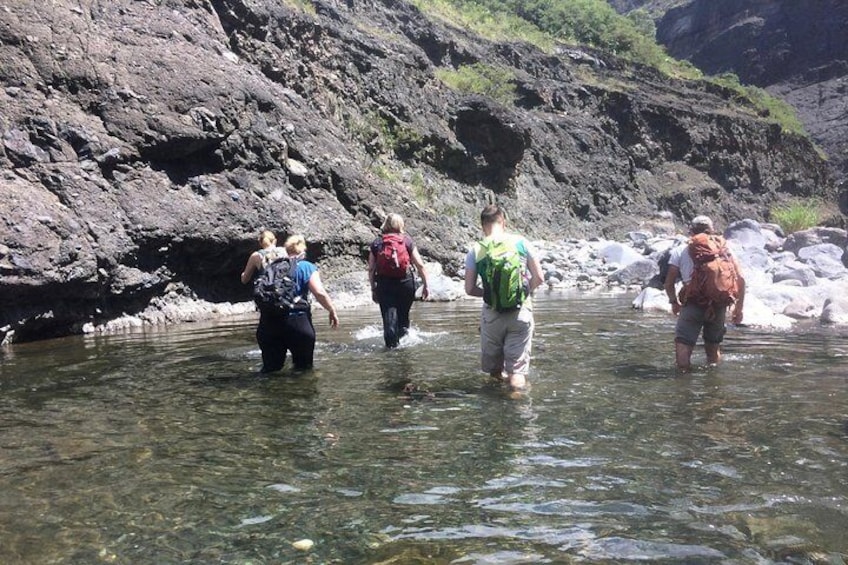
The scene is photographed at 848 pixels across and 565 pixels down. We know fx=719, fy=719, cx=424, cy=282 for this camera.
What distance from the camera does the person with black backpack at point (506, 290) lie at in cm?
569

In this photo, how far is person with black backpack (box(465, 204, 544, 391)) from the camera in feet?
18.7

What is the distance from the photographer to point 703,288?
6.54m

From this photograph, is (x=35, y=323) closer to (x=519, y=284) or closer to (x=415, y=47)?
(x=519, y=284)

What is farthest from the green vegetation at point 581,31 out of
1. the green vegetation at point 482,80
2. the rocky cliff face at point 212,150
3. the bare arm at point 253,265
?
the bare arm at point 253,265

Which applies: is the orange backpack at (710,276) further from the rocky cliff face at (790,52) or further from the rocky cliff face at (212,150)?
the rocky cliff face at (790,52)

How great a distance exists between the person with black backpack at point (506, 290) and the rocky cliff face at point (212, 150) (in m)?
7.09

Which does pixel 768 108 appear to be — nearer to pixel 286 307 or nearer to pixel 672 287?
pixel 672 287

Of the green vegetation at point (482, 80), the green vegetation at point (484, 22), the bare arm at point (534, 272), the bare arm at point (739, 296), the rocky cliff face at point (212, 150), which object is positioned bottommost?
the bare arm at point (739, 296)

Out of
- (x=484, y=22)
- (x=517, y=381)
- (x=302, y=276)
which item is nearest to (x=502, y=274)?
(x=517, y=381)

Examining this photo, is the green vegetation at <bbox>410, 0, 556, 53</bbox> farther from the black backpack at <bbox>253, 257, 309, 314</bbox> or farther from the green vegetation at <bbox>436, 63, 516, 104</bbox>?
the black backpack at <bbox>253, 257, 309, 314</bbox>

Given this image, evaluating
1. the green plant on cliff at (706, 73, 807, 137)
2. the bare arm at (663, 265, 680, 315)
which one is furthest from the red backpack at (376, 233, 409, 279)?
the green plant on cliff at (706, 73, 807, 137)

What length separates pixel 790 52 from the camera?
69.4 meters

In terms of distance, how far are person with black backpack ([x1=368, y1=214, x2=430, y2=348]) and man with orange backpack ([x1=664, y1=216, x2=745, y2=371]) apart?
2787mm

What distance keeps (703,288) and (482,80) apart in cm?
3120
